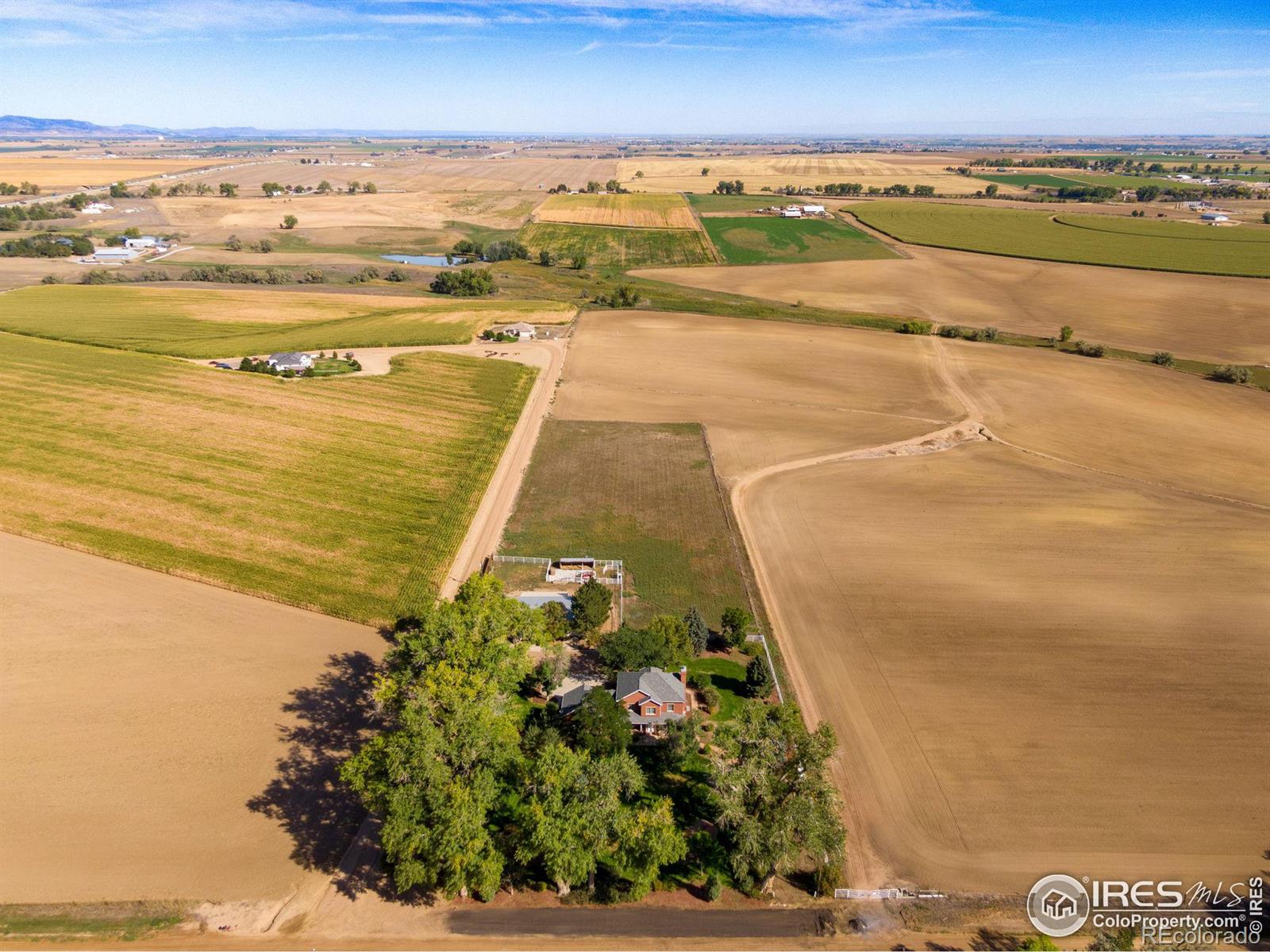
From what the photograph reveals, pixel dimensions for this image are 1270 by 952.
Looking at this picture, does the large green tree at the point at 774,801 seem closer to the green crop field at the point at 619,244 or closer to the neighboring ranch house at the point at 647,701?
the neighboring ranch house at the point at 647,701

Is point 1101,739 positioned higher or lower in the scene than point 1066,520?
lower

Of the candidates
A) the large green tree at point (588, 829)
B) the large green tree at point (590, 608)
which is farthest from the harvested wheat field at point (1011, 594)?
the large green tree at point (590, 608)

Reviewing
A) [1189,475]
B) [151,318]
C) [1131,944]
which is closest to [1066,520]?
[1189,475]

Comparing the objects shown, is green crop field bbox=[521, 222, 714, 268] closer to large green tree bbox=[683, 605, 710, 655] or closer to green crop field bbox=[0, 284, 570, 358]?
green crop field bbox=[0, 284, 570, 358]

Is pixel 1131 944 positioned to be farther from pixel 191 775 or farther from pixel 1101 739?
pixel 191 775

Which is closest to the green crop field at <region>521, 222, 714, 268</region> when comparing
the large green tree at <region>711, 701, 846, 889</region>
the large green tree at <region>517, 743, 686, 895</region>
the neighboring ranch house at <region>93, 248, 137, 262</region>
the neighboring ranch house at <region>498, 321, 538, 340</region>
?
the neighboring ranch house at <region>498, 321, 538, 340</region>

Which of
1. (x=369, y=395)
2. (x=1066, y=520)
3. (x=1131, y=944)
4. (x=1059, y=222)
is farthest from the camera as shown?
(x=1059, y=222)

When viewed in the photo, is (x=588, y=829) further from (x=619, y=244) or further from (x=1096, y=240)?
(x=1096, y=240)
